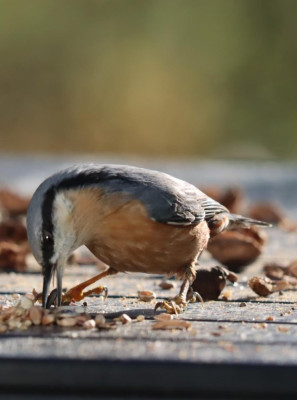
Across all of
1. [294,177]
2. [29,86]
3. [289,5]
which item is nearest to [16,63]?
[29,86]

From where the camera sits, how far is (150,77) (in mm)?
12602

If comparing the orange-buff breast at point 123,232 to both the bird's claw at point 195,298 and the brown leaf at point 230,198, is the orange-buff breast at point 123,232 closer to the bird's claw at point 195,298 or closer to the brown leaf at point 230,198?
the bird's claw at point 195,298

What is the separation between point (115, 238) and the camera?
9.11ft

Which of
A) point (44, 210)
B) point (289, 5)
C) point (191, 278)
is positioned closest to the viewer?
point (44, 210)

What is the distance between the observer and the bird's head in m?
2.69

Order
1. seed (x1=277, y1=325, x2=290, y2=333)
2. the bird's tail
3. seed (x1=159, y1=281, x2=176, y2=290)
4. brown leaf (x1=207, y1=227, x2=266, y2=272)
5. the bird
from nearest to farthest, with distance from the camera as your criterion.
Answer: seed (x1=277, y1=325, x2=290, y2=333) → the bird → seed (x1=159, y1=281, x2=176, y2=290) → the bird's tail → brown leaf (x1=207, y1=227, x2=266, y2=272)

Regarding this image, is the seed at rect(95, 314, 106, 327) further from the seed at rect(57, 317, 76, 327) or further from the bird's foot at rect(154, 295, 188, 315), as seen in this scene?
the bird's foot at rect(154, 295, 188, 315)

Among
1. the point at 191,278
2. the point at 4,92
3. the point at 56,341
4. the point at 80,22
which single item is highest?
the point at 56,341

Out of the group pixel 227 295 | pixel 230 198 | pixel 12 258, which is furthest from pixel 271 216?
pixel 227 295

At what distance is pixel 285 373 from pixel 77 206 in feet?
3.72

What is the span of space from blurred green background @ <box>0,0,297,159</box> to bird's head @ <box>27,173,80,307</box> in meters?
9.22

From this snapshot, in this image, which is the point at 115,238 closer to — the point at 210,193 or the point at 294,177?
the point at 210,193

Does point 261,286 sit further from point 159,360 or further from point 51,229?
point 159,360

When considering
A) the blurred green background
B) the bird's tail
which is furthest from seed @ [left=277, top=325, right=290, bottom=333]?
the blurred green background
